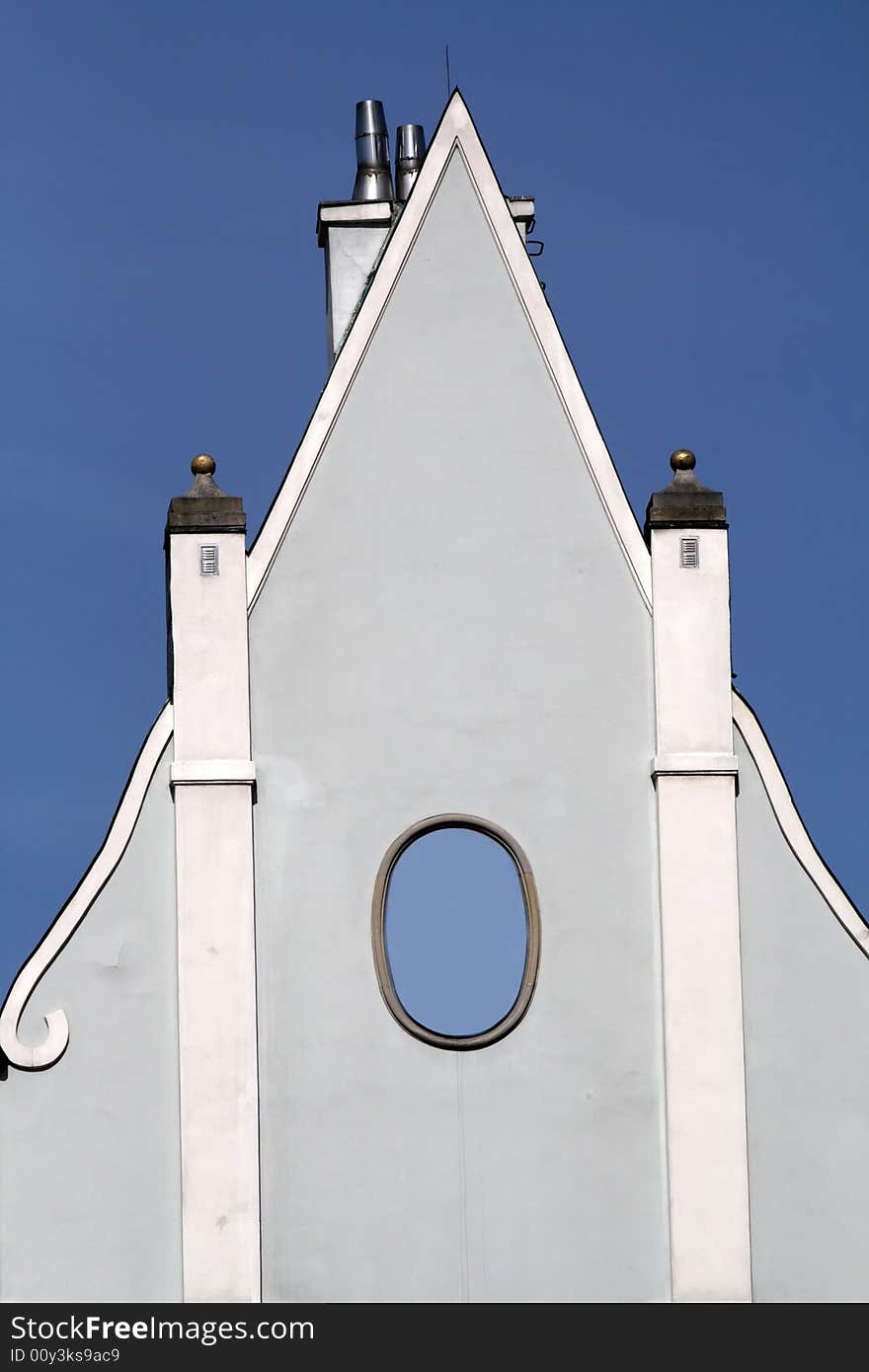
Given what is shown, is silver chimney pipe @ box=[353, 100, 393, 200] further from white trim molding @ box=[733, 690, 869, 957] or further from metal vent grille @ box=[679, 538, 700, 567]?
white trim molding @ box=[733, 690, 869, 957]

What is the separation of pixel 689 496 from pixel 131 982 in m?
5.38

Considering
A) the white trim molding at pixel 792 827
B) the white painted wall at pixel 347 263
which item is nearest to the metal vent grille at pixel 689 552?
the white trim molding at pixel 792 827

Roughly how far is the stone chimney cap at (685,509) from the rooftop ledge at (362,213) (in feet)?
16.2

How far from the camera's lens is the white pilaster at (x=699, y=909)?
19625 mm

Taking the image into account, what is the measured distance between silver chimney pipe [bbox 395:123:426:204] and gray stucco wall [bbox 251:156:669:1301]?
482cm

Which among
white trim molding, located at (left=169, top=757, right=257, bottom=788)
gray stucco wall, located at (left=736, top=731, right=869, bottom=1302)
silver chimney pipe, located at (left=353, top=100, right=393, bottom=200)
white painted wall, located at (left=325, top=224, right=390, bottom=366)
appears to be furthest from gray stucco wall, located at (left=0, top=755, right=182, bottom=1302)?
silver chimney pipe, located at (left=353, top=100, right=393, bottom=200)

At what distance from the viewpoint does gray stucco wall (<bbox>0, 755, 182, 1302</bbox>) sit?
19.3 meters

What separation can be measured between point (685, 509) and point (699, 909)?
9.75 ft

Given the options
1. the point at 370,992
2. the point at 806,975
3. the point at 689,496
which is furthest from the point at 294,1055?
the point at 689,496

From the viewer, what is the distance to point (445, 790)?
20.3 metres

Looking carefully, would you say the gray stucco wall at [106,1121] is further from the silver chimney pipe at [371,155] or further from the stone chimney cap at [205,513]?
the silver chimney pipe at [371,155]

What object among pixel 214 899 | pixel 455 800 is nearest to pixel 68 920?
pixel 214 899

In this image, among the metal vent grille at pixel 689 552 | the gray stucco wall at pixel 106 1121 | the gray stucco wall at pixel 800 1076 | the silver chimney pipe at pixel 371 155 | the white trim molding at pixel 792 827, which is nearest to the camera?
the gray stucco wall at pixel 106 1121
